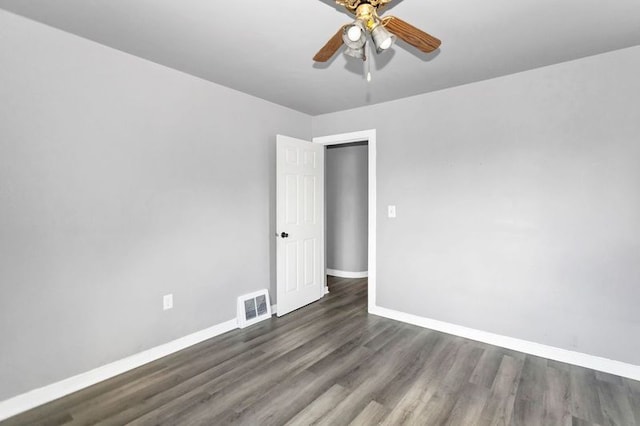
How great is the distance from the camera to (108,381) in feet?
7.52

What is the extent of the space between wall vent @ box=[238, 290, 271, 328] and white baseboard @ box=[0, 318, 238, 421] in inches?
11.7

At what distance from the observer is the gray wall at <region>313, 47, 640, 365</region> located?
94.6 inches

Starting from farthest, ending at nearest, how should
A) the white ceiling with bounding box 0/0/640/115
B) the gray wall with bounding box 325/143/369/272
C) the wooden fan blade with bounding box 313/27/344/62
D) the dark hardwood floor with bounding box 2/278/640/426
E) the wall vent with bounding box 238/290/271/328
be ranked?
the gray wall with bounding box 325/143/369/272, the wall vent with bounding box 238/290/271/328, the dark hardwood floor with bounding box 2/278/640/426, the white ceiling with bounding box 0/0/640/115, the wooden fan blade with bounding box 313/27/344/62

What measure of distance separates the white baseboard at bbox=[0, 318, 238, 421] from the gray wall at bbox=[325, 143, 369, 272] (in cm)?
278

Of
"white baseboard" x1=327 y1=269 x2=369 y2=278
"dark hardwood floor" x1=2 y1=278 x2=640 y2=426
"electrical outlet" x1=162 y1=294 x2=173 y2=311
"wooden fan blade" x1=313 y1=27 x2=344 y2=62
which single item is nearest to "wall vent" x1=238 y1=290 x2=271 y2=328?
"dark hardwood floor" x1=2 y1=278 x2=640 y2=426

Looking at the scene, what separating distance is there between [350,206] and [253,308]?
261cm

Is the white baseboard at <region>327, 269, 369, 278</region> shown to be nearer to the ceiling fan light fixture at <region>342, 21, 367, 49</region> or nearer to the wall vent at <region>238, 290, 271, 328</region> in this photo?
the wall vent at <region>238, 290, 271, 328</region>

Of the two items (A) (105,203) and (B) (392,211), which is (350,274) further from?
(A) (105,203)

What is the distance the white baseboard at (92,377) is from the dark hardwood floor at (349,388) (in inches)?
2.5

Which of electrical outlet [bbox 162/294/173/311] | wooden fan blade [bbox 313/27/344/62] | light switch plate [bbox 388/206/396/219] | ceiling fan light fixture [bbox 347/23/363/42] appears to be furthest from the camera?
light switch plate [bbox 388/206/396/219]

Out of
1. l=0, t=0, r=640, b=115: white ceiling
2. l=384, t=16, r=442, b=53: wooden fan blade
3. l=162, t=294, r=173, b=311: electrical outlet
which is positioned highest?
l=0, t=0, r=640, b=115: white ceiling

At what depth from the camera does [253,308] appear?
3.38m

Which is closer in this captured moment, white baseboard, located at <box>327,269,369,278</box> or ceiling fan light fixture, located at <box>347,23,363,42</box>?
ceiling fan light fixture, located at <box>347,23,363,42</box>

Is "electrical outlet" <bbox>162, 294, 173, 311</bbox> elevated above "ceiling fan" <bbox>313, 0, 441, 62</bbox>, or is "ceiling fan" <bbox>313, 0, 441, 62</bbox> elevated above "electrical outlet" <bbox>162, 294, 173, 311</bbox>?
"ceiling fan" <bbox>313, 0, 441, 62</bbox>
